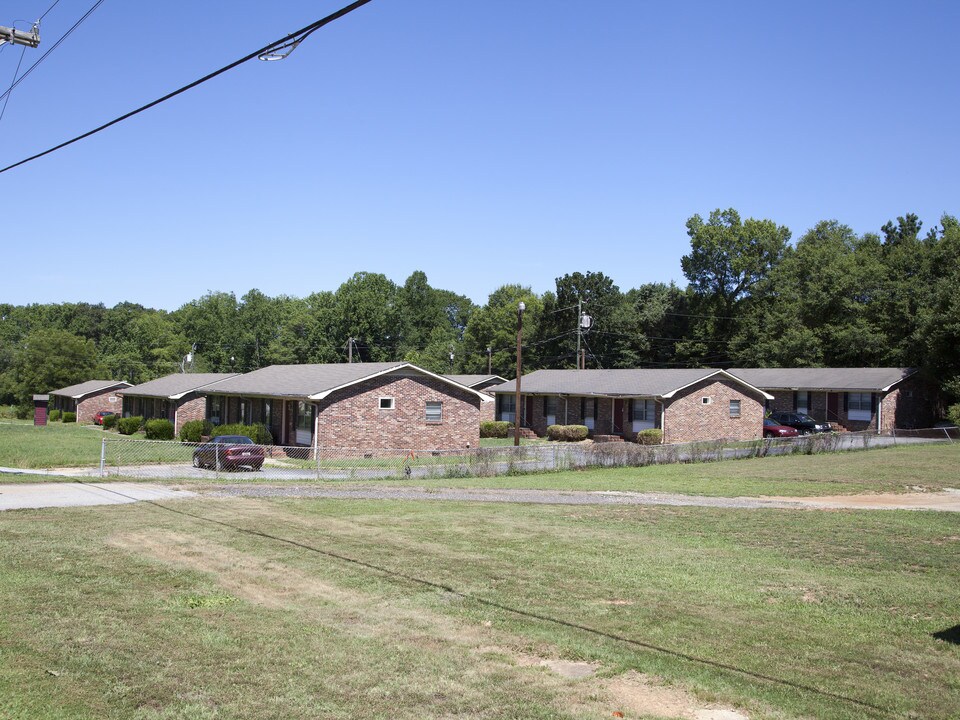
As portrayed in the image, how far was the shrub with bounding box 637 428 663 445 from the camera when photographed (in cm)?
4562

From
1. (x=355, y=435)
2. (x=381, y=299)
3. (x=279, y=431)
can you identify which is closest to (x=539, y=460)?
(x=355, y=435)

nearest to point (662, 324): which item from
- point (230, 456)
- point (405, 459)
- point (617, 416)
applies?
point (617, 416)

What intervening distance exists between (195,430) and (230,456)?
16107mm

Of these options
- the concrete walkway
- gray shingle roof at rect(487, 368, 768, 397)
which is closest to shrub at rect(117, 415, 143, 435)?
gray shingle roof at rect(487, 368, 768, 397)

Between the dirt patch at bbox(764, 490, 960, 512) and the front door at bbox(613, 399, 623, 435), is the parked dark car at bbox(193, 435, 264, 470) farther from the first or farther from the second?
the front door at bbox(613, 399, 623, 435)

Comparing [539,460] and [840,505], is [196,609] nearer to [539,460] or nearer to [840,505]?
[840,505]

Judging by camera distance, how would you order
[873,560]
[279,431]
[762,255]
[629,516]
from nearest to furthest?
[873,560] → [629,516] → [279,431] → [762,255]

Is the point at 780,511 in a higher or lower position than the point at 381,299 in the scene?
lower

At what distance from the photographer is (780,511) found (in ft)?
64.9

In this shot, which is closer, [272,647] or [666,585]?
[272,647]

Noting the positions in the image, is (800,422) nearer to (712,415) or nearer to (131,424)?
(712,415)

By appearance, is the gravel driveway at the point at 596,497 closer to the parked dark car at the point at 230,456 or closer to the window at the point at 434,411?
the parked dark car at the point at 230,456

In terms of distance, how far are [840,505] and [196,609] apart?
1720 cm

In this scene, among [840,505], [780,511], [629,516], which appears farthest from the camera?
[840,505]
